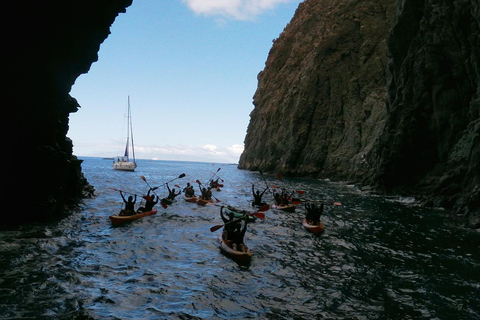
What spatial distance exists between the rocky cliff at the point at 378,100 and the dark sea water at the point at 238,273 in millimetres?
8835

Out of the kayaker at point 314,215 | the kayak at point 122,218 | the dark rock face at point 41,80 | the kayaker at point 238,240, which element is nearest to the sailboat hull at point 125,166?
the kayak at point 122,218

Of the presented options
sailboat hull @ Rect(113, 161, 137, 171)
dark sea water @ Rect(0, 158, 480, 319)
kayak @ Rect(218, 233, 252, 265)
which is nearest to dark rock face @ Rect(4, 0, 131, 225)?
dark sea water @ Rect(0, 158, 480, 319)

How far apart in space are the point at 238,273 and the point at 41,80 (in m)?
14.0

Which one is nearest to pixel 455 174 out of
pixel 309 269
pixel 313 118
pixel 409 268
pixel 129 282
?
pixel 409 268

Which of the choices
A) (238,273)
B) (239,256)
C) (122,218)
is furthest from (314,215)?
(122,218)

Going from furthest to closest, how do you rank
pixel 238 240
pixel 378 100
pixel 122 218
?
pixel 378 100 < pixel 122 218 < pixel 238 240

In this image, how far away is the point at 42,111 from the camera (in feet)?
59.1

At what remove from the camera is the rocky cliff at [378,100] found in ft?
98.2

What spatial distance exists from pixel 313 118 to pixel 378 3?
29487 millimetres

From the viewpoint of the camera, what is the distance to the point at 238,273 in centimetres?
1257

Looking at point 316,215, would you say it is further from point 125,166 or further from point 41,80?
point 125,166

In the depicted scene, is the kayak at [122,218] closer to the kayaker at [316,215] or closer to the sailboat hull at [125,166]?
the kayaker at [316,215]

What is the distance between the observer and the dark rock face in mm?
14531

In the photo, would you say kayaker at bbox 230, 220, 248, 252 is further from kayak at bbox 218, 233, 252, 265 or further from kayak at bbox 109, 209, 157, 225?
kayak at bbox 109, 209, 157, 225
